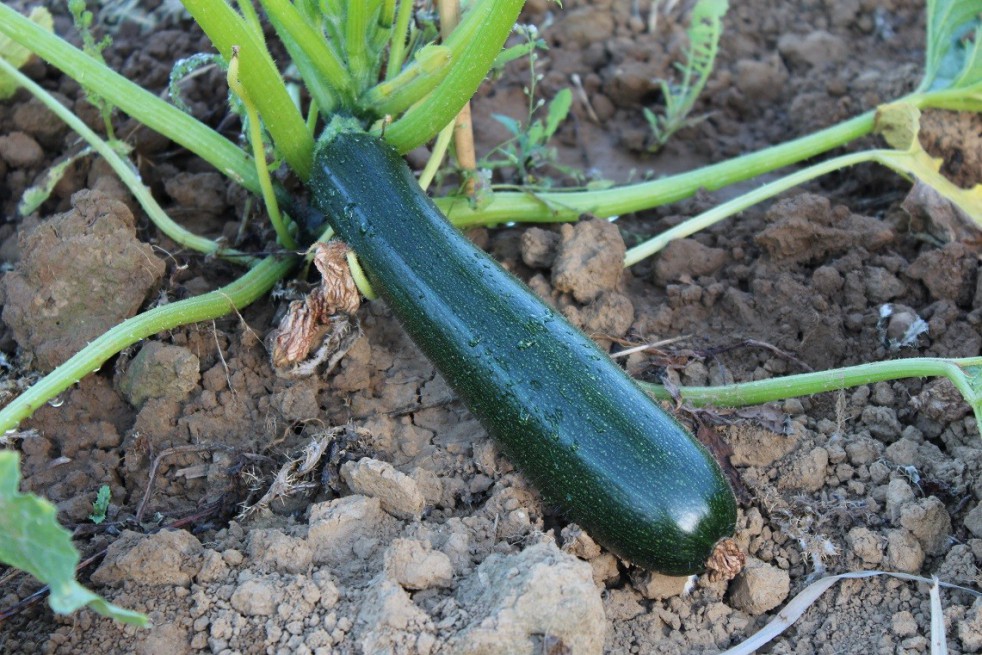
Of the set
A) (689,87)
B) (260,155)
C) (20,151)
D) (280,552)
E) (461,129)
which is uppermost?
(20,151)

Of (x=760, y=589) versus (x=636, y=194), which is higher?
(x=636, y=194)

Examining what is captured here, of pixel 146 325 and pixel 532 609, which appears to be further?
pixel 146 325

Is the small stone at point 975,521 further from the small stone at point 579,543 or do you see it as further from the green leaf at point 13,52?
the green leaf at point 13,52

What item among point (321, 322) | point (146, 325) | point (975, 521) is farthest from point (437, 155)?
point (975, 521)

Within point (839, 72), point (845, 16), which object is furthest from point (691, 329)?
point (845, 16)

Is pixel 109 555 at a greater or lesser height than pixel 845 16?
greater

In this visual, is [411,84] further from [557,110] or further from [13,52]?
[13,52]

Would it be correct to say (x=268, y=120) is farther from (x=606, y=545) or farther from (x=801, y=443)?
(x=801, y=443)
